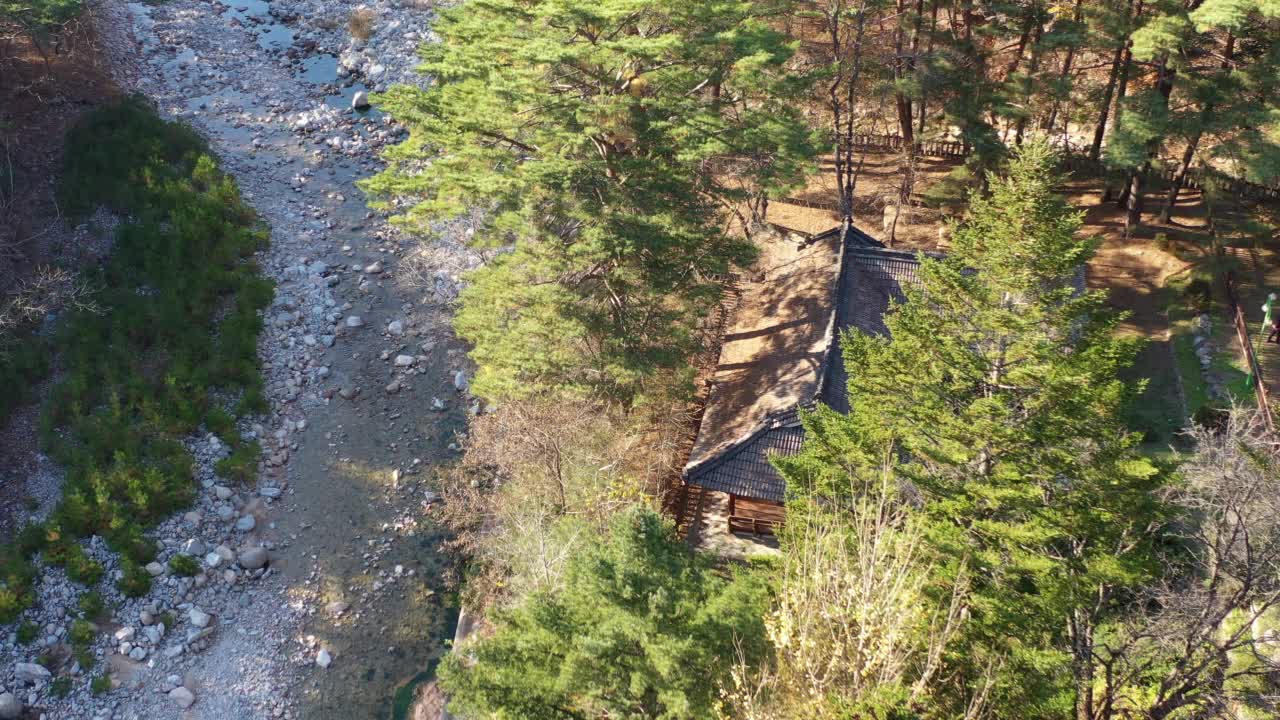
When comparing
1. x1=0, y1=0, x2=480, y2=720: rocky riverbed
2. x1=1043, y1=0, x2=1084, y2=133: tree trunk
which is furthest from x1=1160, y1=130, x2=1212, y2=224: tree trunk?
x1=0, y1=0, x2=480, y2=720: rocky riverbed

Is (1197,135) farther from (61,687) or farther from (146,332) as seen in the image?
(146,332)

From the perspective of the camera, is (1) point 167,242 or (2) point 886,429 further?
(1) point 167,242

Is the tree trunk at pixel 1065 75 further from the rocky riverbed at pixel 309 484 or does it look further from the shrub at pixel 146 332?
the shrub at pixel 146 332

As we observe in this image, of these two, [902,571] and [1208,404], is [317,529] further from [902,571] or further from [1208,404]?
[1208,404]

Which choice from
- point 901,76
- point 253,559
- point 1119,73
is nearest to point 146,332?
point 253,559

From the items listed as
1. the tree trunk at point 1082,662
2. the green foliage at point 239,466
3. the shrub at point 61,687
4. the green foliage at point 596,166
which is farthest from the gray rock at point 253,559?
the tree trunk at point 1082,662

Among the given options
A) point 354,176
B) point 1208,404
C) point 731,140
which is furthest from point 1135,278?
point 354,176
